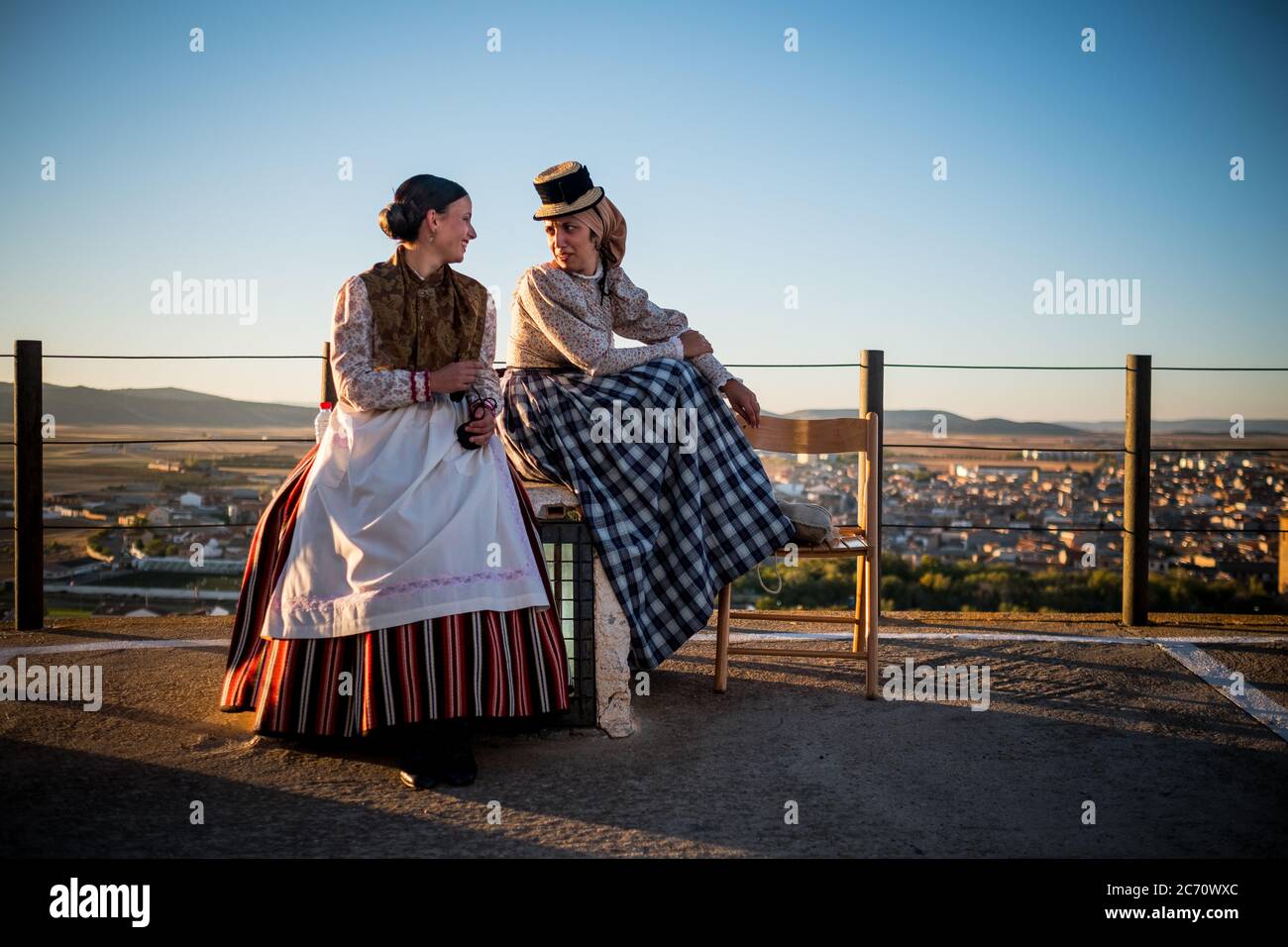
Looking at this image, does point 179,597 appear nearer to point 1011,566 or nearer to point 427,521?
point 427,521

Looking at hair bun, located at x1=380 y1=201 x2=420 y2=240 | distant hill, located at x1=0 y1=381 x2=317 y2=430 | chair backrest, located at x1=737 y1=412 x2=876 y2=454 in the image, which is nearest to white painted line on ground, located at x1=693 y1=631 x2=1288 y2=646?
chair backrest, located at x1=737 y1=412 x2=876 y2=454

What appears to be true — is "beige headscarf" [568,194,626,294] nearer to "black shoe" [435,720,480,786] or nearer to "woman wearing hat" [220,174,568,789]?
"woman wearing hat" [220,174,568,789]

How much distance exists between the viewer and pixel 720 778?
3.23 m

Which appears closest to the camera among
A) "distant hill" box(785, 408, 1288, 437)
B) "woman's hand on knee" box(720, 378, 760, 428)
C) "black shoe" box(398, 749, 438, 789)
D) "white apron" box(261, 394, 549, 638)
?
"black shoe" box(398, 749, 438, 789)

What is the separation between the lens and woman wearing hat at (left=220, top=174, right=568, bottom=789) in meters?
3.21

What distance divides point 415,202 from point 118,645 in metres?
2.66

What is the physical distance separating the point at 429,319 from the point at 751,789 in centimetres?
176

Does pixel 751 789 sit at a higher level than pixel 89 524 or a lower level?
lower

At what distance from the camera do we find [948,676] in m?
4.44

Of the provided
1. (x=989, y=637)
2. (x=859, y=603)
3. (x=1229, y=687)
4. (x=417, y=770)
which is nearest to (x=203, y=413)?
(x=859, y=603)

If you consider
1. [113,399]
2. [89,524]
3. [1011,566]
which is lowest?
[1011,566]

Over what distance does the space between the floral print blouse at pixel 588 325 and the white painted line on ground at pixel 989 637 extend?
1.46 m

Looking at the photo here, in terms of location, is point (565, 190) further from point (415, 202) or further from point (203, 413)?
point (203, 413)
